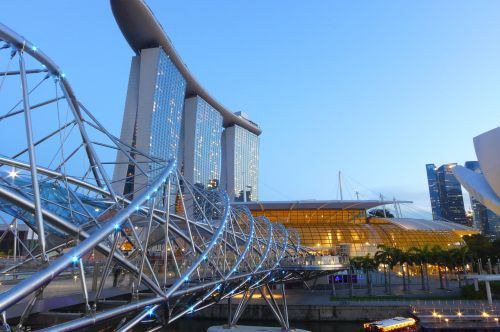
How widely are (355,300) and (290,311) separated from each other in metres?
9.13

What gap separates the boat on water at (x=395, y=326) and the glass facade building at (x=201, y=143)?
11977 cm

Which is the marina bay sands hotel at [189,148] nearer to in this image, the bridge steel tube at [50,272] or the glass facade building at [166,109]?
the glass facade building at [166,109]

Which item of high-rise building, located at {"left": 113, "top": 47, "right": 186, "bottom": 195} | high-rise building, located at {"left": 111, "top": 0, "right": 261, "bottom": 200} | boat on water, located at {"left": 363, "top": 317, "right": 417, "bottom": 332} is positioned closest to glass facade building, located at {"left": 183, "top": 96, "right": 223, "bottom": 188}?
high-rise building, located at {"left": 111, "top": 0, "right": 261, "bottom": 200}

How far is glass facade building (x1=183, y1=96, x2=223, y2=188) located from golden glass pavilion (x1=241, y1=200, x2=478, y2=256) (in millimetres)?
60762

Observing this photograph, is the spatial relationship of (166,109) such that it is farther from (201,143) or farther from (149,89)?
(201,143)

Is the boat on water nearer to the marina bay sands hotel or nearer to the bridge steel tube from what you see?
the marina bay sands hotel

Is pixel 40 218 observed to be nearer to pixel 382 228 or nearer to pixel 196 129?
pixel 382 228

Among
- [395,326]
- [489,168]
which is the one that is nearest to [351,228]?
[489,168]

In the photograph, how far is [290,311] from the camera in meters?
51.4

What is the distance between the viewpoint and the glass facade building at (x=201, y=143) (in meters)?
161

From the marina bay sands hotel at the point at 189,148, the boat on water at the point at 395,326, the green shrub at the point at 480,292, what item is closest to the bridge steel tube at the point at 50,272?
the boat on water at the point at 395,326

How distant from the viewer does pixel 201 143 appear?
167m

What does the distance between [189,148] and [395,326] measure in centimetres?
12873

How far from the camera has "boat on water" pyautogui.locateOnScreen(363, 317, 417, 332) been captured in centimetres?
4069
